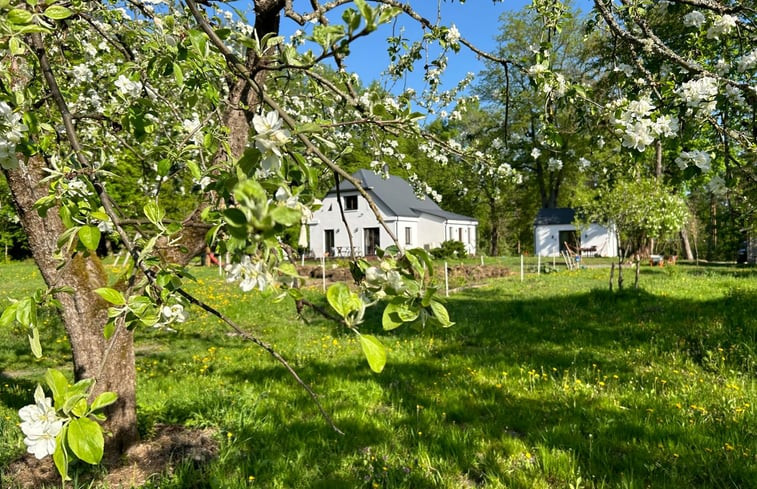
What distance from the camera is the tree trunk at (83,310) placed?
2.64 meters

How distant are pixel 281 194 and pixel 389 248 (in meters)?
0.31

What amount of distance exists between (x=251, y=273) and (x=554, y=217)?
32.2 meters

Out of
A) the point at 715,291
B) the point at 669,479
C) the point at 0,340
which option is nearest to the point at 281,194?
the point at 669,479

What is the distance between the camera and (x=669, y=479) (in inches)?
104

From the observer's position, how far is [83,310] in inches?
115

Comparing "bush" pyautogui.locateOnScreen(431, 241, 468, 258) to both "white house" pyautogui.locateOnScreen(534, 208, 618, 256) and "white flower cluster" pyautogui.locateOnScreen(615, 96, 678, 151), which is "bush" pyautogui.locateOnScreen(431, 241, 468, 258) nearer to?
"white house" pyautogui.locateOnScreen(534, 208, 618, 256)

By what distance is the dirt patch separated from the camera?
112 inches

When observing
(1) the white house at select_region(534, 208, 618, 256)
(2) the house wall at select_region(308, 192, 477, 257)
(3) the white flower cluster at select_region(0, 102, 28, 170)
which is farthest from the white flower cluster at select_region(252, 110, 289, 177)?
(1) the white house at select_region(534, 208, 618, 256)

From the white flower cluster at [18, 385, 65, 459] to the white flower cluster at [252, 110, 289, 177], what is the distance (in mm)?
606

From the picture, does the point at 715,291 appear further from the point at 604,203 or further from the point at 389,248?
the point at 389,248

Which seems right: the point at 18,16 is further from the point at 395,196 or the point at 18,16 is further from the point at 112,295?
the point at 395,196

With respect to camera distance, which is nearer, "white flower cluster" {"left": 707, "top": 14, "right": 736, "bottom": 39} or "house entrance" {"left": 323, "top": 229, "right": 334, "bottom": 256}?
"white flower cluster" {"left": 707, "top": 14, "right": 736, "bottom": 39}

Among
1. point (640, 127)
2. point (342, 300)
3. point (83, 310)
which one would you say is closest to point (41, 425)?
point (342, 300)

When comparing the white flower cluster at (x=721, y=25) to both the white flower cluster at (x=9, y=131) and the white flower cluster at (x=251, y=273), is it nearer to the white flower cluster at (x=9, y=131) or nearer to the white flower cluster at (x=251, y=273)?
the white flower cluster at (x=251, y=273)
